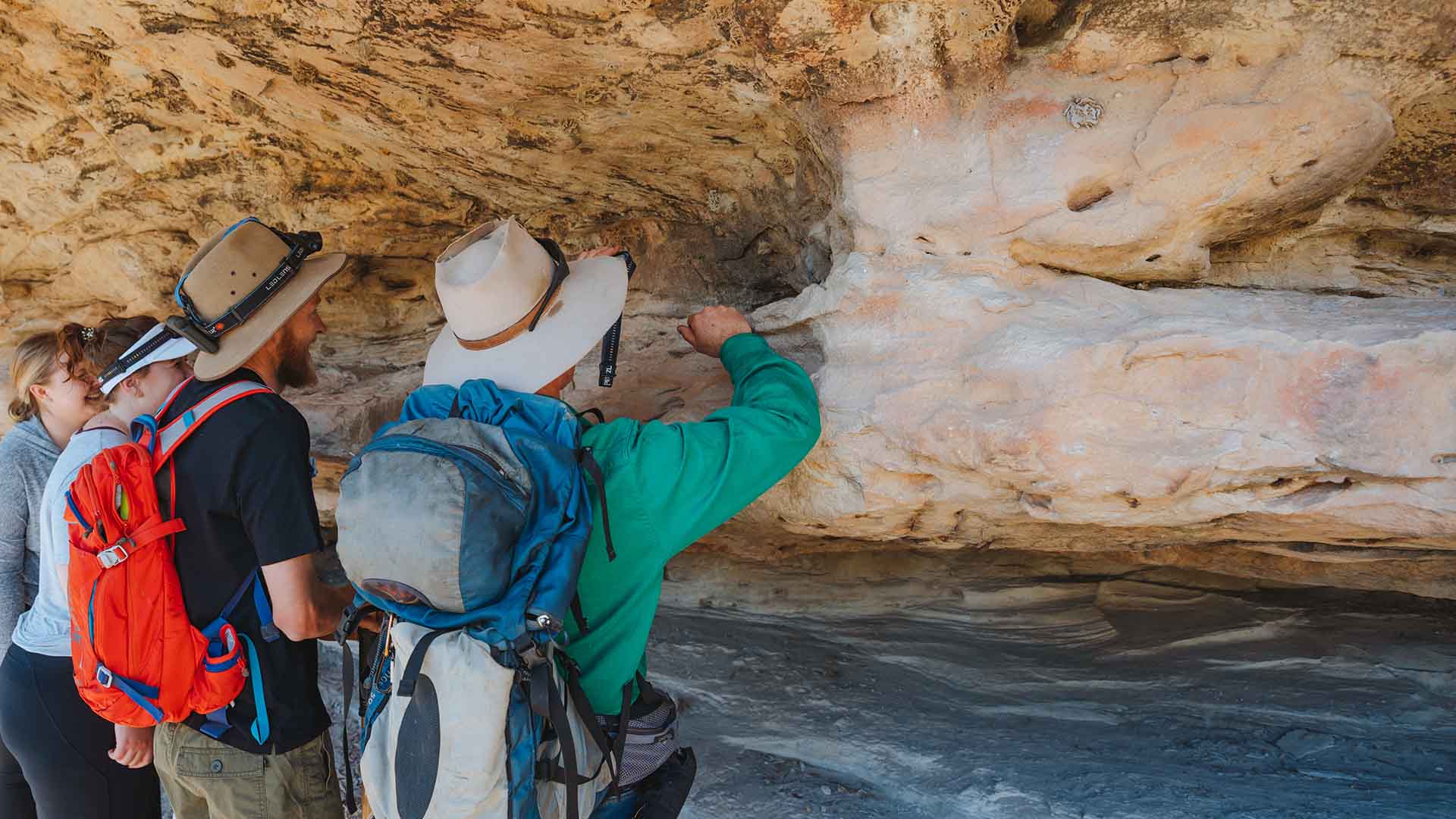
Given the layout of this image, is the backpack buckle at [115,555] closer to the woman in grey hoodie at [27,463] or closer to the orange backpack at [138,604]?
the orange backpack at [138,604]

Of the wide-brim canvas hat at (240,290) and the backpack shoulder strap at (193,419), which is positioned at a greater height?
the wide-brim canvas hat at (240,290)

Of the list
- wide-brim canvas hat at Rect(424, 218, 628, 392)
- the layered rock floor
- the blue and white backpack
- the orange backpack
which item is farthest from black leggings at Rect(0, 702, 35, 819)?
the layered rock floor

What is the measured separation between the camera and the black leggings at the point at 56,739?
241 centimetres

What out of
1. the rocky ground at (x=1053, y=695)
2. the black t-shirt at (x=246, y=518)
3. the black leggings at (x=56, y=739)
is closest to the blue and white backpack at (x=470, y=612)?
the black t-shirt at (x=246, y=518)

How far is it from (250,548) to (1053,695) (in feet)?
8.80

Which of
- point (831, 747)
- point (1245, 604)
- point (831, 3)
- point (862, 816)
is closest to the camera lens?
point (831, 3)

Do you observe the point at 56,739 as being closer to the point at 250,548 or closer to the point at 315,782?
the point at 315,782

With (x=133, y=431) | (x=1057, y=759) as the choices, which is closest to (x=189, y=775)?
(x=133, y=431)

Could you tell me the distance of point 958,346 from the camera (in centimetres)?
256

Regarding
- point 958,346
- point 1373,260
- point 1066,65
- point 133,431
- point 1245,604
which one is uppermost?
point 1066,65

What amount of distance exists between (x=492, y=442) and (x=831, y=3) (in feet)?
4.71

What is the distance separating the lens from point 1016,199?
2551 mm

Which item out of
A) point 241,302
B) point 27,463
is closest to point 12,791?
point 27,463

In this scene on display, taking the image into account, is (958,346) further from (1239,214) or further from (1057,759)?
(1057,759)
